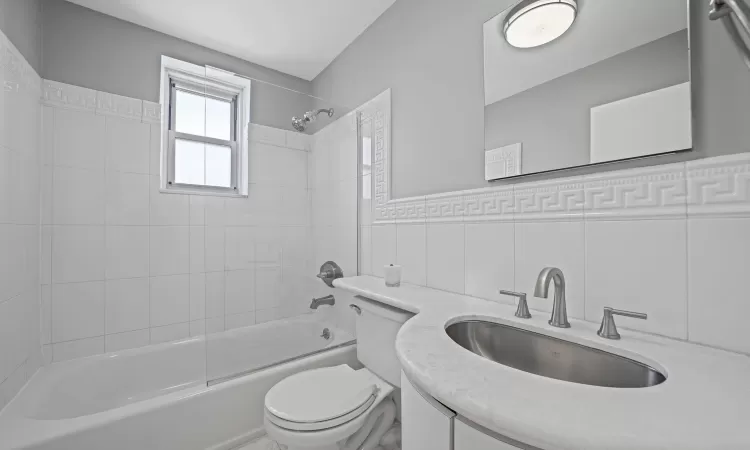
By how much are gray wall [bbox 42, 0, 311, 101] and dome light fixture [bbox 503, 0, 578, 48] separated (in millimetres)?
2158

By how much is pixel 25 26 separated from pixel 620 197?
9.25 ft

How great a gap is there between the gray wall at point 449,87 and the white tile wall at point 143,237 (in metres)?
0.79

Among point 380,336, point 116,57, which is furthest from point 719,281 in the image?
point 116,57

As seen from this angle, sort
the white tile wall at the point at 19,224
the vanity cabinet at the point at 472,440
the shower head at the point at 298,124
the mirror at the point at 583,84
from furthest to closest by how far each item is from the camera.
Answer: the shower head at the point at 298,124
the white tile wall at the point at 19,224
the mirror at the point at 583,84
the vanity cabinet at the point at 472,440

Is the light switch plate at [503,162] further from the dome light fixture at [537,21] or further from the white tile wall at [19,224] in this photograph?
the white tile wall at [19,224]

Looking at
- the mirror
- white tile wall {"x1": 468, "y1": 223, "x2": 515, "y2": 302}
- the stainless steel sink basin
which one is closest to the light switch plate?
the mirror

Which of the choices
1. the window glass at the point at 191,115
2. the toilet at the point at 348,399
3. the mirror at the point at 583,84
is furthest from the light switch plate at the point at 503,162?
the window glass at the point at 191,115

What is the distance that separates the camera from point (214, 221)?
1.92 m

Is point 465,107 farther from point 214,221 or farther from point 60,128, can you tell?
point 60,128

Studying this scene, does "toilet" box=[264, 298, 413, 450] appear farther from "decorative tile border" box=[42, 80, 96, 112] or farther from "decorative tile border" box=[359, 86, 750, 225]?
"decorative tile border" box=[42, 80, 96, 112]

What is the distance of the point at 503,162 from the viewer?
122 cm

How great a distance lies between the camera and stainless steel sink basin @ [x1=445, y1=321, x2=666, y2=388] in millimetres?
706

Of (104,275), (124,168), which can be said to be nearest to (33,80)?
(124,168)

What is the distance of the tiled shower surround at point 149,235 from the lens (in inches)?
67.9
